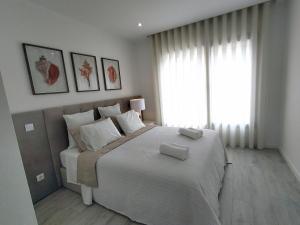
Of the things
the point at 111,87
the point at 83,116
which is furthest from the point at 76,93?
the point at 111,87

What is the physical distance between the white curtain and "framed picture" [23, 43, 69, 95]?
6.93ft

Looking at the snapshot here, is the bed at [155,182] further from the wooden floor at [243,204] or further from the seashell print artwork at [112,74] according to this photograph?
the seashell print artwork at [112,74]

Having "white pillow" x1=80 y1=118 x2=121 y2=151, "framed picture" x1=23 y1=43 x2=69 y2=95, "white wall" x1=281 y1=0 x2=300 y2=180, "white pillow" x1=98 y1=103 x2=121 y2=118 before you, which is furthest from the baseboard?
"framed picture" x1=23 y1=43 x2=69 y2=95

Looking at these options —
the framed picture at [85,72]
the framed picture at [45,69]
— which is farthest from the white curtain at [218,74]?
the framed picture at [45,69]

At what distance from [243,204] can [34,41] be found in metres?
3.26

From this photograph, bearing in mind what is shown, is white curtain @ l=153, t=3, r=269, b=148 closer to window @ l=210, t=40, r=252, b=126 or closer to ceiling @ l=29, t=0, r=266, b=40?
window @ l=210, t=40, r=252, b=126

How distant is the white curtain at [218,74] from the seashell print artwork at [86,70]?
5.27 ft

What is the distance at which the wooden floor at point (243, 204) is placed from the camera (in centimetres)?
157

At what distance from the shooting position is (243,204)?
1.74m

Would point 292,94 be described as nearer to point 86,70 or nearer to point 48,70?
point 86,70

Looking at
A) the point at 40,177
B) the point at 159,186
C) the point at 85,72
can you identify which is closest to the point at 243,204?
the point at 159,186

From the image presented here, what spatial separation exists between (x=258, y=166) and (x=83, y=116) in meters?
2.90

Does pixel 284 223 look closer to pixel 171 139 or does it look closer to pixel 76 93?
pixel 171 139

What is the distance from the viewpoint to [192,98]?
3.51m
